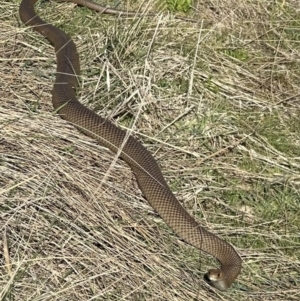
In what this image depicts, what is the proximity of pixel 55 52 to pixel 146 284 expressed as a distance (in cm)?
225

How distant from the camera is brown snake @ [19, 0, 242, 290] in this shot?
364 cm

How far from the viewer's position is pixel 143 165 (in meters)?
3.99

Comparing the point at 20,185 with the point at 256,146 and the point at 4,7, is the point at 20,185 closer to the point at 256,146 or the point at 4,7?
the point at 256,146

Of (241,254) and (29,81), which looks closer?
(241,254)

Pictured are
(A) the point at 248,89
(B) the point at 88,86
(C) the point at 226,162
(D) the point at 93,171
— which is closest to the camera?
(D) the point at 93,171

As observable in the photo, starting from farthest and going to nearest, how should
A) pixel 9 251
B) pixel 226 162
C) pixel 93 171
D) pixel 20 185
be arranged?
pixel 226 162 < pixel 93 171 < pixel 20 185 < pixel 9 251

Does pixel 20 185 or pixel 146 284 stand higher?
pixel 20 185

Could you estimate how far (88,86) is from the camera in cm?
462

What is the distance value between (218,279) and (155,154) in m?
1.05

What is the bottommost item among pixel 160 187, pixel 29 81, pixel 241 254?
pixel 241 254

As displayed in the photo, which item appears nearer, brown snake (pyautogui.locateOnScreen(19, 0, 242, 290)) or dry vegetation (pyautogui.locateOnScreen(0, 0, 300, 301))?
dry vegetation (pyautogui.locateOnScreen(0, 0, 300, 301))

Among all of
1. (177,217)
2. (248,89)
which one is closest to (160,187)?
(177,217)

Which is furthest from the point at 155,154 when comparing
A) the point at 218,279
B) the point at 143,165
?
the point at 218,279

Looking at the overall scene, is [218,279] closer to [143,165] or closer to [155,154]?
[143,165]
